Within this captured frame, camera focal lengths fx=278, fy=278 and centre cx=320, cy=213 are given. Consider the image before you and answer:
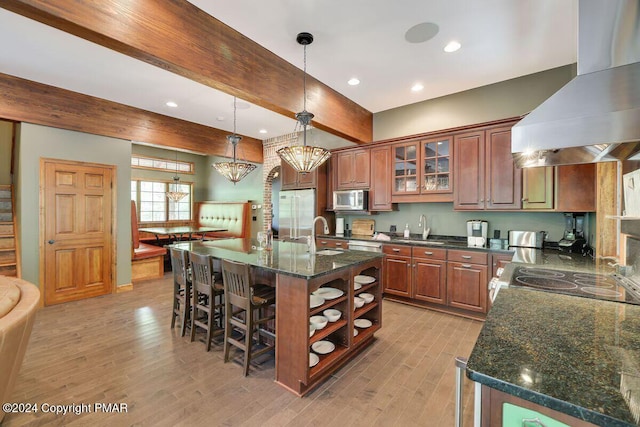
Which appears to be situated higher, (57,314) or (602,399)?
(602,399)

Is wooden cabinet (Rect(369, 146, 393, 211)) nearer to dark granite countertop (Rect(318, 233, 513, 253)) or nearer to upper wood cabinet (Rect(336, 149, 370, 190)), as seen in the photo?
upper wood cabinet (Rect(336, 149, 370, 190))

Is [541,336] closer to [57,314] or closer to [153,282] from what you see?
[57,314]

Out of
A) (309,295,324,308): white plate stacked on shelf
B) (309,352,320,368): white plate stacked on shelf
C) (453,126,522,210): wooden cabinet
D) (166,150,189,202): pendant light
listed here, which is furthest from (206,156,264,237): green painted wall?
(309,352,320,368): white plate stacked on shelf

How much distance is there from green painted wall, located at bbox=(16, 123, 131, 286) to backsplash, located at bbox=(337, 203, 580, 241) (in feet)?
13.1

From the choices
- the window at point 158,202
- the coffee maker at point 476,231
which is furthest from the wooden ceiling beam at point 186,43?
the window at point 158,202

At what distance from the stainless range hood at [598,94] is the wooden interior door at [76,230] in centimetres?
543

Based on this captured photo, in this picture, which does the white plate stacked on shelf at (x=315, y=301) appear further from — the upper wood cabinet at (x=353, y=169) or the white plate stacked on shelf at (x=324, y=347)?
the upper wood cabinet at (x=353, y=169)

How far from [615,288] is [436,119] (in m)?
3.20

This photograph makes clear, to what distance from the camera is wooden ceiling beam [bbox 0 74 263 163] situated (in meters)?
3.61

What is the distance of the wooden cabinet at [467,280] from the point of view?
3.38 metres

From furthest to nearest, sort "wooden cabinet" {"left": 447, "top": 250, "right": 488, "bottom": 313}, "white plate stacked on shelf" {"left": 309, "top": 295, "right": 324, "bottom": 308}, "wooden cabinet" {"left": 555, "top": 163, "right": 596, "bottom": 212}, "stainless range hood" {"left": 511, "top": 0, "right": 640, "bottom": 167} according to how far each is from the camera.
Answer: "wooden cabinet" {"left": 447, "top": 250, "right": 488, "bottom": 313}
"wooden cabinet" {"left": 555, "top": 163, "right": 596, "bottom": 212}
"white plate stacked on shelf" {"left": 309, "top": 295, "right": 324, "bottom": 308}
"stainless range hood" {"left": 511, "top": 0, "right": 640, "bottom": 167}

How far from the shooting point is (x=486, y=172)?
3604 mm

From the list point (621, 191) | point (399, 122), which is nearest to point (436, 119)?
point (399, 122)

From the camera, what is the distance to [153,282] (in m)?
5.23
